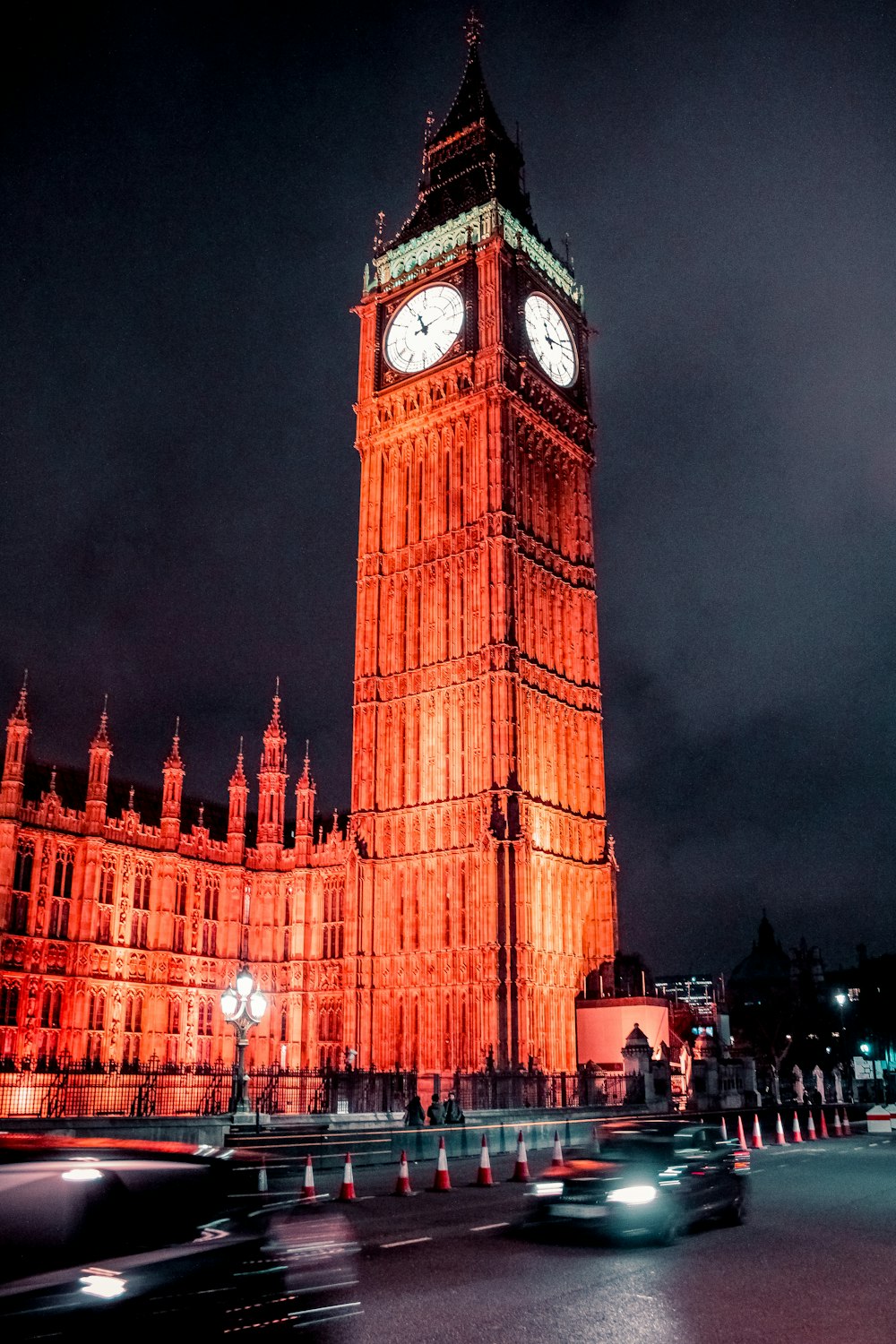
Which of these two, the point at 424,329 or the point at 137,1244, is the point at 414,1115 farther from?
the point at 424,329

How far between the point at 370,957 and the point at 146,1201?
138ft

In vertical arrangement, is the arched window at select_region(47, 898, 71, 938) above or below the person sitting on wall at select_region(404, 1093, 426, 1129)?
A: above

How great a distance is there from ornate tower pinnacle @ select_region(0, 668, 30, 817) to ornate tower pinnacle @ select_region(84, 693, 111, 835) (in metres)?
2.98

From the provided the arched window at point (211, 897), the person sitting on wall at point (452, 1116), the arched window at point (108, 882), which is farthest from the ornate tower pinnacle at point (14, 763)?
the person sitting on wall at point (452, 1116)

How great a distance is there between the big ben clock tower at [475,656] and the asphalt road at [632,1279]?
2980 centimetres

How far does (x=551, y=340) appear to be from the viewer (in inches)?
2173

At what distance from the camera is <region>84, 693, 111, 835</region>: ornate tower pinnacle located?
46.9 m

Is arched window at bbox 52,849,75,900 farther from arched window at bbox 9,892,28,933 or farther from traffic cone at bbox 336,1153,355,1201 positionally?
traffic cone at bbox 336,1153,355,1201

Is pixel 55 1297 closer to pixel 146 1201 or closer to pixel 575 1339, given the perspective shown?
pixel 146 1201

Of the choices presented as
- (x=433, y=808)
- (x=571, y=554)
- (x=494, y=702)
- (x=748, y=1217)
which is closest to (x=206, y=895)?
(x=433, y=808)

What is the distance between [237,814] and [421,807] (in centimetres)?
1123

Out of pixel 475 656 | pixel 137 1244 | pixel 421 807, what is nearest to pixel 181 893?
pixel 421 807

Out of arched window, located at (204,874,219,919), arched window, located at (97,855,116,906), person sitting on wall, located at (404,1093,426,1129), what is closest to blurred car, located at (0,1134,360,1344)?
person sitting on wall, located at (404,1093,426,1129)

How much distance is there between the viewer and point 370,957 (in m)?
46.3
